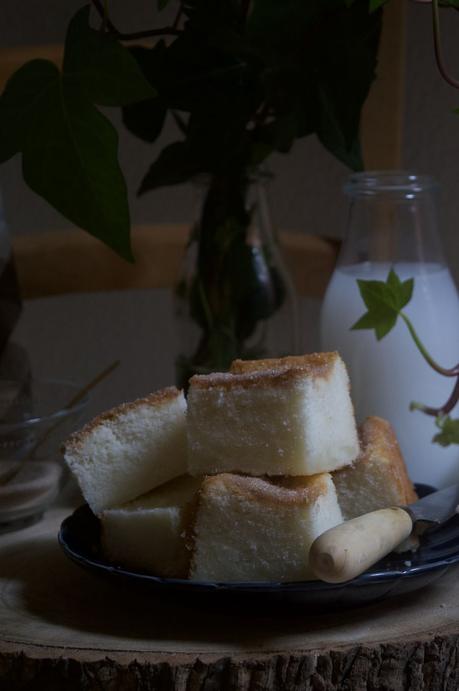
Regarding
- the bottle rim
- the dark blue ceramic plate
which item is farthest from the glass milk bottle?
the dark blue ceramic plate

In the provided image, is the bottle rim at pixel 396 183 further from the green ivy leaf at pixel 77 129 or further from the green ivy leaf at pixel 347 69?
the green ivy leaf at pixel 77 129

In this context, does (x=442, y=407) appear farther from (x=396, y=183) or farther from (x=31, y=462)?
(x=31, y=462)

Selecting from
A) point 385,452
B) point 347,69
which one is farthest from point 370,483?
point 347,69

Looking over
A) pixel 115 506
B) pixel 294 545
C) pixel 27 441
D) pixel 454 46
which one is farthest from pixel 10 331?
pixel 454 46

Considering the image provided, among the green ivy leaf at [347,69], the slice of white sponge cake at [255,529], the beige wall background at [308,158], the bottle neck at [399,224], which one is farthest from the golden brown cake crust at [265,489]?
the beige wall background at [308,158]

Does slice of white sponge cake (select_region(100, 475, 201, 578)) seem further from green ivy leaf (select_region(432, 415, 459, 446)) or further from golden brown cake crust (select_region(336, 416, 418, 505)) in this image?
green ivy leaf (select_region(432, 415, 459, 446))
